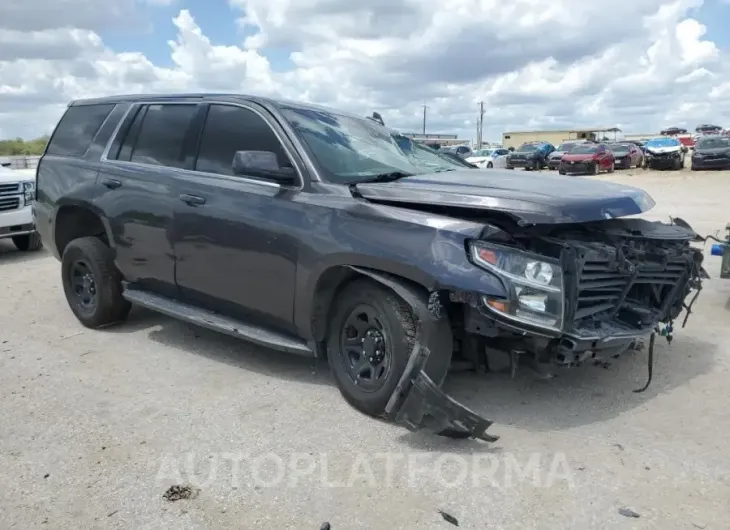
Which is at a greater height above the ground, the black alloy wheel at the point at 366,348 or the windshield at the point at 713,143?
the windshield at the point at 713,143

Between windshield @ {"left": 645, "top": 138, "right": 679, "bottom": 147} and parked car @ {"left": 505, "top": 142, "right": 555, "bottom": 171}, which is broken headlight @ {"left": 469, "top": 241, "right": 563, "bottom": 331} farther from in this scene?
parked car @ {"left": 505, "top": 142, "right": 555, "bottom": 171}

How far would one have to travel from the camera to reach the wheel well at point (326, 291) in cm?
397

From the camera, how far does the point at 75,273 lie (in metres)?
5.91

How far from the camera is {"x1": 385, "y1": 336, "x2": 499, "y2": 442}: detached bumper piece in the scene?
3.40 meters

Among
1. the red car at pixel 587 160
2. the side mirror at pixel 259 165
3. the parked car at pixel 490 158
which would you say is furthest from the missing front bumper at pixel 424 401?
the parked car at pixel 490 158

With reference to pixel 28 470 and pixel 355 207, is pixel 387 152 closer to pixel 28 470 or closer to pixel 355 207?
pixel 355 207

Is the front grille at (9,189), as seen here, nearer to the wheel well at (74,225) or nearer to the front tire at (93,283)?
Result: the wheel well at (74,225)

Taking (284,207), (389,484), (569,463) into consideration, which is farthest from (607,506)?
(284,207)

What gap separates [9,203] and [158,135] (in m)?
5.60

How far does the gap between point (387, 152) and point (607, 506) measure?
9.36 feet

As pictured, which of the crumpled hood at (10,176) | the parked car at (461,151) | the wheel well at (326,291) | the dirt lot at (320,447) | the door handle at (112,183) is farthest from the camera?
the crumpled hood at (10,176)

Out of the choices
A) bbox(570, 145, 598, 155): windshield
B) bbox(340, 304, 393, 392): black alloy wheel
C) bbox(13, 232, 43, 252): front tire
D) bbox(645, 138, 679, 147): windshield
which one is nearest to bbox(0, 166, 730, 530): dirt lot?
bbox(340, 304, 393, 392): black alloy wheel

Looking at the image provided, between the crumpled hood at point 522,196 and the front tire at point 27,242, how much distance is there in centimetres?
805

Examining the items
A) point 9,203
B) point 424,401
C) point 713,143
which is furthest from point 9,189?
point 713,143
